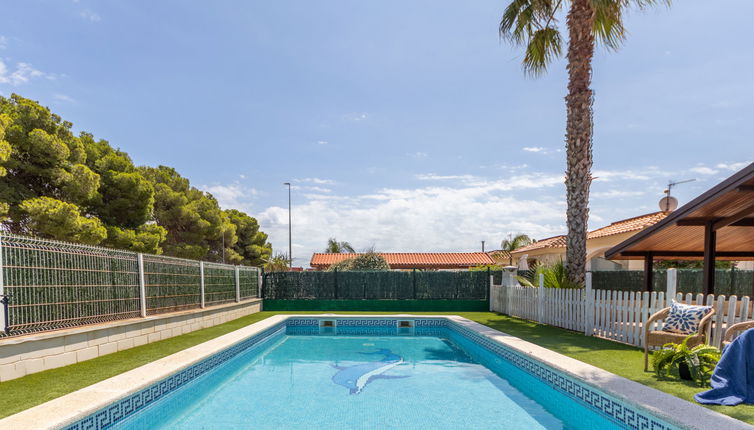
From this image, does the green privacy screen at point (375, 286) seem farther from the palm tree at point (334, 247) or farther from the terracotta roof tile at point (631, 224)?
the palm tree at point (334, 247)

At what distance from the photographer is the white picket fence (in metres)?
6.38

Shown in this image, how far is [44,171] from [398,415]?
1727 cm

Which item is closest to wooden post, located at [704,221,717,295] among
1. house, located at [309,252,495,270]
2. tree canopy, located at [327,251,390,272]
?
tree canopy, located at [327,251,390,272]

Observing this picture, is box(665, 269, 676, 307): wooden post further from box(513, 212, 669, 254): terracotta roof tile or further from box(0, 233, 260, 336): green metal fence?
box(513, 212, 669, 254): terracotta roof tile

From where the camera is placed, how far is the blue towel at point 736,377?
4.41 metres

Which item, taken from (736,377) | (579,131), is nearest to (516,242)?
(579,131)

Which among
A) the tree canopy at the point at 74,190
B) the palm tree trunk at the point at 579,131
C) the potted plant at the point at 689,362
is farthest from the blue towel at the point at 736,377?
the tree canopy at the point at 74,190

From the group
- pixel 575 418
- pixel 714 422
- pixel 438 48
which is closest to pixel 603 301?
pixel 575 418

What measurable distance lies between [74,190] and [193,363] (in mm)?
14316

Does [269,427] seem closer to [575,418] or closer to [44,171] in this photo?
[575,418]

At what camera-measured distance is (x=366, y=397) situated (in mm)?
6191

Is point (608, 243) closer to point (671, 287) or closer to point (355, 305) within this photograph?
point (355, 305)

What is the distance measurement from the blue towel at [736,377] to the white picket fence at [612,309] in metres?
1.62

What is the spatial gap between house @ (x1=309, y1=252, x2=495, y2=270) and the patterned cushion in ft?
90.3
